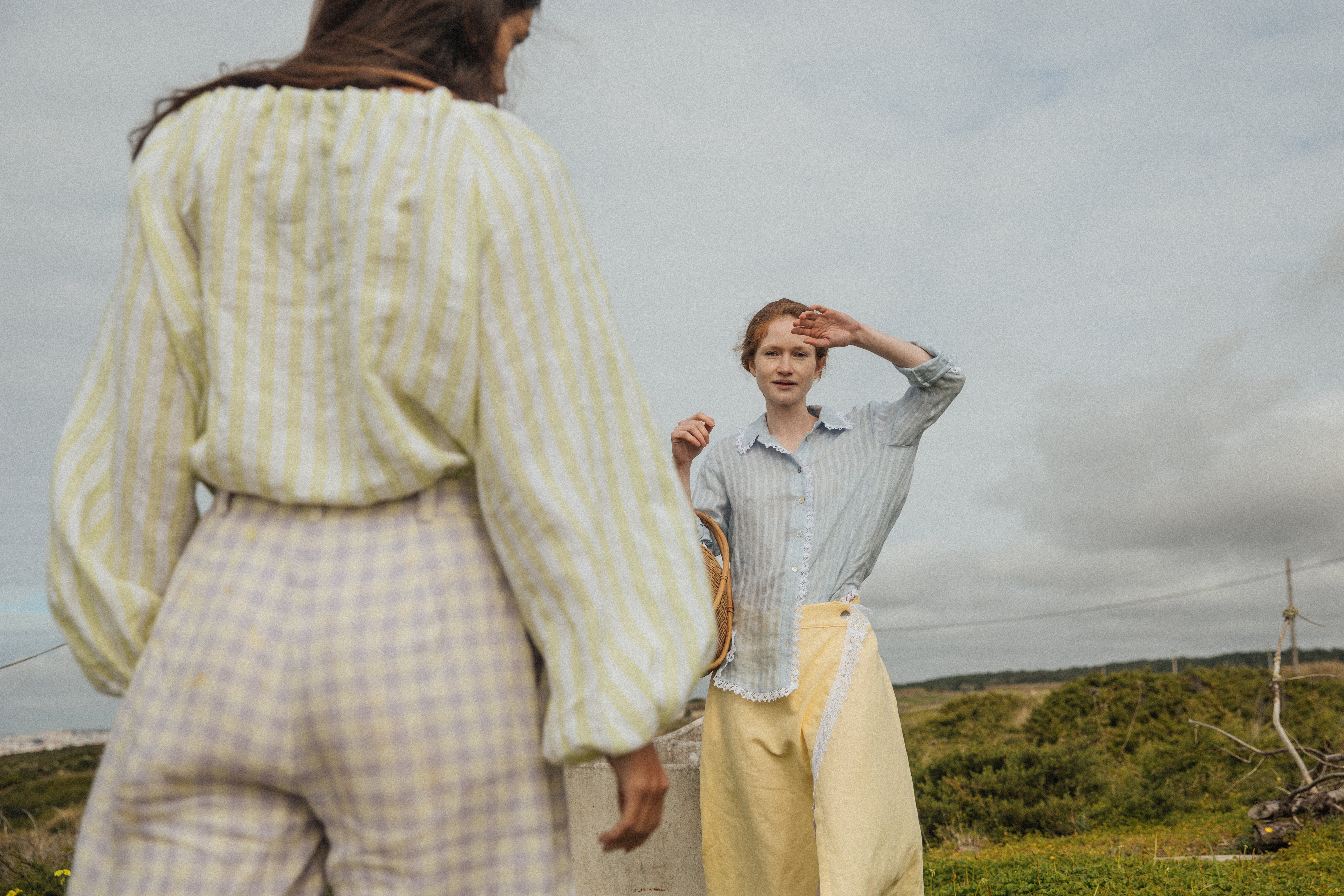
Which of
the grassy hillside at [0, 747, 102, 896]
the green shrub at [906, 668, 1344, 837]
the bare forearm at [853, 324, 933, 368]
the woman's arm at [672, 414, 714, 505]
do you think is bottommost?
the green shrub at [906, 668, 1344, 837]

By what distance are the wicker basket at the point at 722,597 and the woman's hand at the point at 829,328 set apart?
0.73m

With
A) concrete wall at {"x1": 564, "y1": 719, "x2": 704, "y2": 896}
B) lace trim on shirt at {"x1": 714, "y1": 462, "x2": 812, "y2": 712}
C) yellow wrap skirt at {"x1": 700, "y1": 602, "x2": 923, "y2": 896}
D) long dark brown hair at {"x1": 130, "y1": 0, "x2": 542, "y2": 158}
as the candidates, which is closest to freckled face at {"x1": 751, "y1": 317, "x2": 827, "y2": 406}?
lace trim on shirt at {"x1": 714, "y1": 462, "x2": 812, "y2": 712}

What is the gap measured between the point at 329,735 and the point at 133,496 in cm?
41

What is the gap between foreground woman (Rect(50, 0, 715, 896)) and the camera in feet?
3.62

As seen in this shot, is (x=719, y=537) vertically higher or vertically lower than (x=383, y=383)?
lower

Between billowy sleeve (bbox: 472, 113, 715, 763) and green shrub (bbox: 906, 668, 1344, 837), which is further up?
billowy sleeve (bbox: 472, 113, 715, 763)

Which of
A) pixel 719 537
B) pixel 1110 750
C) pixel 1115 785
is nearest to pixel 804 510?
pixel 719 537

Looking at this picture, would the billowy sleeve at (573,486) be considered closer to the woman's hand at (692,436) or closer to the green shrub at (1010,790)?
the woman's hand at (692,436)

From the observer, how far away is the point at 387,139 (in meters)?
1.21

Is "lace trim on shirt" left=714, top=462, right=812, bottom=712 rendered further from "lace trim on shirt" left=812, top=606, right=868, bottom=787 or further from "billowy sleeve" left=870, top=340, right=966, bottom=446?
"billowy sleeve" left=870, top=340, right=966, bottom=446

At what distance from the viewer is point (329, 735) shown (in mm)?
1093

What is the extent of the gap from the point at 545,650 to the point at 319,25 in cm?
97

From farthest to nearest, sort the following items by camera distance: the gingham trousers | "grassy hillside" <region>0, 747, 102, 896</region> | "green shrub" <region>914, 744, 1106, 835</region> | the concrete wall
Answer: "green shrub" <region>914, 744, 1106, 835</region> < "grassy hillside" <region>0, 747, 102, 896</region> < the concrete wall < the gingham trousers

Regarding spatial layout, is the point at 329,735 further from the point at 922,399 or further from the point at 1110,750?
the point at 1110,750
